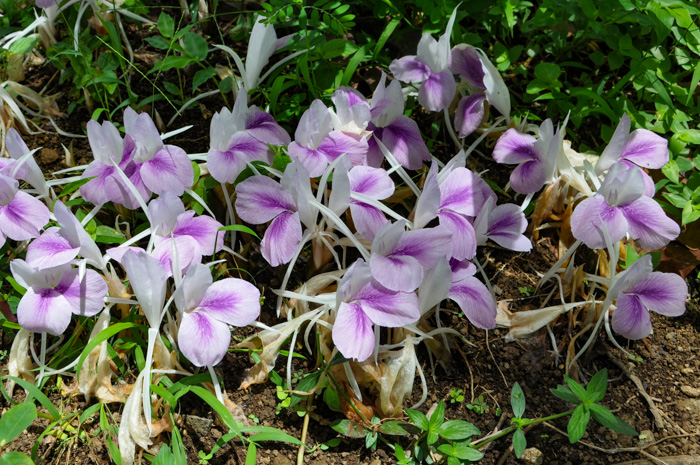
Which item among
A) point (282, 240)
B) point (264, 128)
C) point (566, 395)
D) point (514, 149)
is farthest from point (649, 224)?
point (264, 128)

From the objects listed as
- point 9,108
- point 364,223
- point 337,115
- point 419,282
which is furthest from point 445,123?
point 9,108

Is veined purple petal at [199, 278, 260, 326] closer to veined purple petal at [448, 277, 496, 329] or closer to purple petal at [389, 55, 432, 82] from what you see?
veined purple petal at [448, 277, 496, 329]

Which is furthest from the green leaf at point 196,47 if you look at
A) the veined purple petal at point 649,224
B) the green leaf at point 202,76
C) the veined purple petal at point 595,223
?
the veined purple petal at point 649,224

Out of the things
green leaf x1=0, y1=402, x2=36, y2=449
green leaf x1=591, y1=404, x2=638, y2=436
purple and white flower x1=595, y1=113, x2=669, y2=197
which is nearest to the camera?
green leaf x1=0, y1=402, x2=36, y2=449

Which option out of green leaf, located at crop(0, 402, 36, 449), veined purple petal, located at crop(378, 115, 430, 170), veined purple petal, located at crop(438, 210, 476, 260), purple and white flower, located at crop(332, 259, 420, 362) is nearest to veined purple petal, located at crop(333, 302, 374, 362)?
purple and white flower, located at crop(332, 259, 420, 362)

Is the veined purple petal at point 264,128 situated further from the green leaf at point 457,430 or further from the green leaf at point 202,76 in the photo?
the green leaf at point 457,430

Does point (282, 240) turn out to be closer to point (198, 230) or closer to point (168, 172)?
point (198, 230)

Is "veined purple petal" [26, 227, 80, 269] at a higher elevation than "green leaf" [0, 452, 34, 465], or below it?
higher
